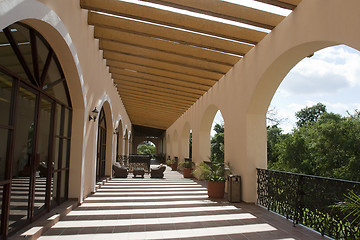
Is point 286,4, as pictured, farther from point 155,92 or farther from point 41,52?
point 155,92


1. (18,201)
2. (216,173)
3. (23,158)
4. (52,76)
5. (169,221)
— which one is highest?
(52,76)

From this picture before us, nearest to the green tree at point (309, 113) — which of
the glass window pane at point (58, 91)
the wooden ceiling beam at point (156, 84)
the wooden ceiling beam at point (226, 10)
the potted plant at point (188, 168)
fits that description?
the potted plant at point (188, 168)

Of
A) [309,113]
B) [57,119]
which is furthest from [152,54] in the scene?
[309,113]

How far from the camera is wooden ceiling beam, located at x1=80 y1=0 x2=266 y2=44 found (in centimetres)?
518

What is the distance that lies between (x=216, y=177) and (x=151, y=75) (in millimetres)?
4315

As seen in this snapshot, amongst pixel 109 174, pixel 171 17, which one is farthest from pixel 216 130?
pixel 171 17

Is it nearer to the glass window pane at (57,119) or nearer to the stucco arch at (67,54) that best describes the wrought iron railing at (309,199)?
the stucco arch at (67,54)

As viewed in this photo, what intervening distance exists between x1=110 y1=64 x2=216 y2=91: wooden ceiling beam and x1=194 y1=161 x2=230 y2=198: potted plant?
10.2ft

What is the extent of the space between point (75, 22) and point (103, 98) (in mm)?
3594

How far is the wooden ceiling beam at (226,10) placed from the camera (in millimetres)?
4652

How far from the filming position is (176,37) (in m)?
6.10

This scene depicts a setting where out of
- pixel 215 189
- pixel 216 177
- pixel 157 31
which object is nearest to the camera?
pixel 157 31

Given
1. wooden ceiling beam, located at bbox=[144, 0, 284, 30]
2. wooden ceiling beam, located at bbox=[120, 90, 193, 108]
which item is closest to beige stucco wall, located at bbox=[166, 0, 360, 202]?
wooden ceiling beam, located at bbox=[144, 0, 284, 30]

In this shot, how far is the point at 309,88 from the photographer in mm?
30375
